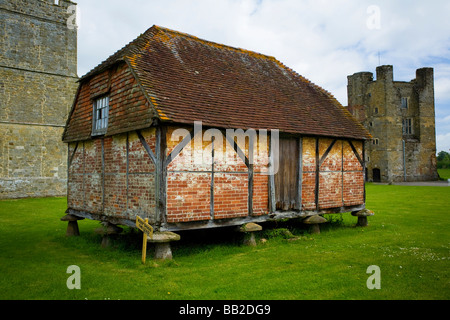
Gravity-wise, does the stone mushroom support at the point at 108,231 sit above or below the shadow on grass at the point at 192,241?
above

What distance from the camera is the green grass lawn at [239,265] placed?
6457 millimetres

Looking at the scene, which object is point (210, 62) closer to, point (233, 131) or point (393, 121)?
point (233, 131)

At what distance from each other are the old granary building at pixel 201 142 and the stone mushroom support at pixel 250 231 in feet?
0.79

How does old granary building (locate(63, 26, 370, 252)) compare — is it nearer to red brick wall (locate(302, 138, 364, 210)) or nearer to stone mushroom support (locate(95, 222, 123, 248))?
red brick wall (locate(302, 138, 364, 210))

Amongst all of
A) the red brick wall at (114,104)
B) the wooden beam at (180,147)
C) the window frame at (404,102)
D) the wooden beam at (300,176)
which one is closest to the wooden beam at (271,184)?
the wooden beam at (300,176)

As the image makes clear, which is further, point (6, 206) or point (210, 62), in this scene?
point (6, 206)

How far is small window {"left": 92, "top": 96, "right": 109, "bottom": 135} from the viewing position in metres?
11.0

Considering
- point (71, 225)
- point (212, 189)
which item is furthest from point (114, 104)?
point (71, 225)

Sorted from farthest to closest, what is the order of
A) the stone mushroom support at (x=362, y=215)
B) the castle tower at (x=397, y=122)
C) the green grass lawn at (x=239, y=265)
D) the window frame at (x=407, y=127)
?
the window frame at (x=407, y=127) < the castle tower at (x=397, y=122) < the stone mushroom support at (x=362, y=215) < the green grass lawn at (x=239, y=265)

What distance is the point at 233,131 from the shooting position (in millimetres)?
10070

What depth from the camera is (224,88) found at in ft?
37.6

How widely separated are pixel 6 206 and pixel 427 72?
50.8 meters

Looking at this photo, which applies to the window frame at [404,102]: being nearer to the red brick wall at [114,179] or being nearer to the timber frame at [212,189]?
the timber frame at [212,189]
